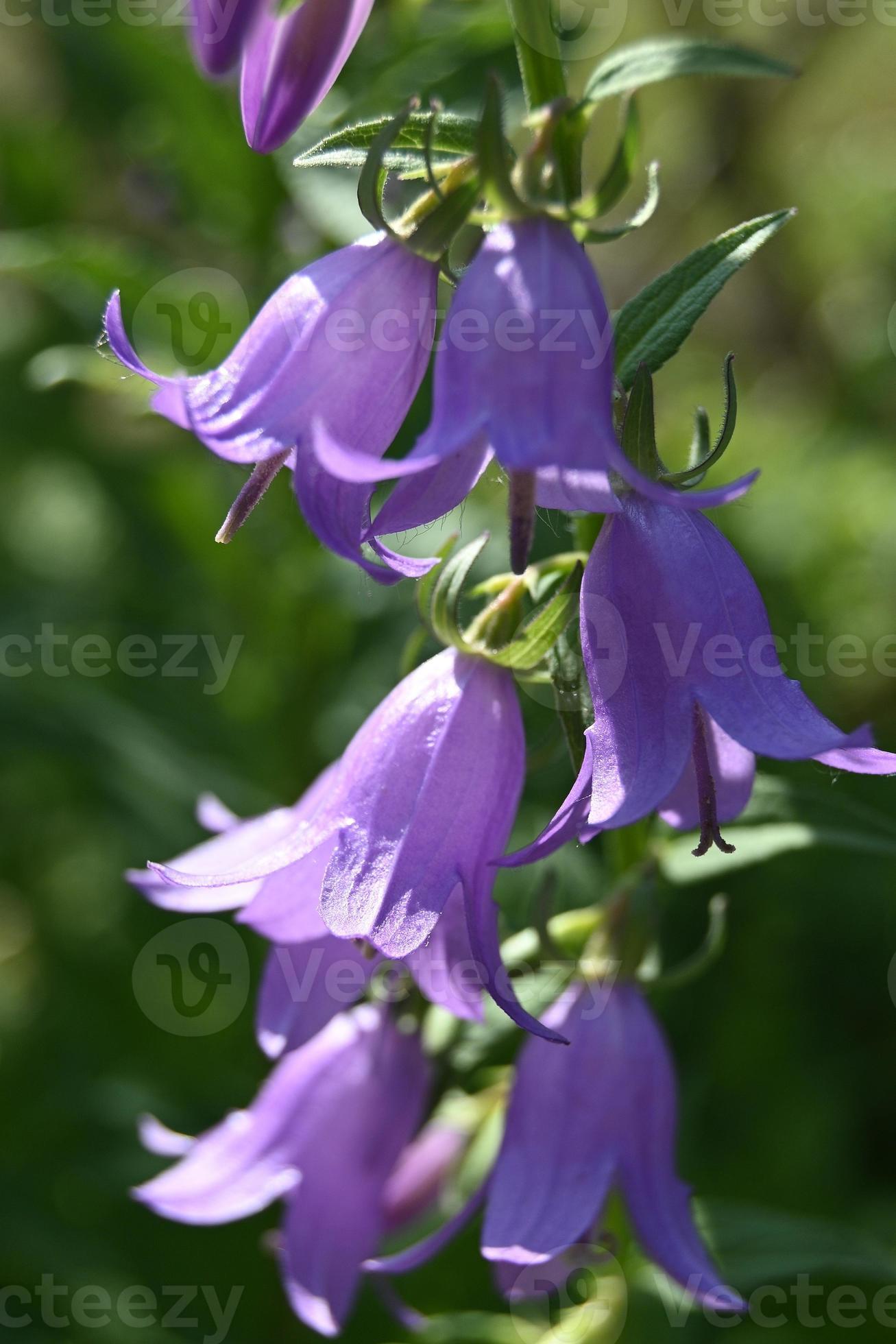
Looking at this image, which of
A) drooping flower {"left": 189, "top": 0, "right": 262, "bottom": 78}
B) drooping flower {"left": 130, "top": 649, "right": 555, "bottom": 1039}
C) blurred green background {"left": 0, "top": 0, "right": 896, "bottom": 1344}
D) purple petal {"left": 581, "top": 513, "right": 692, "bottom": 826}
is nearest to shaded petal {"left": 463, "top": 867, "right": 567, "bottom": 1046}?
drooping flower {"left": 130, "top": 649, "right": 555, "bottom": 1039}

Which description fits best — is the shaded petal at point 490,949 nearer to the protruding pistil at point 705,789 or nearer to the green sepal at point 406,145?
the protruding pistil at point 705,789

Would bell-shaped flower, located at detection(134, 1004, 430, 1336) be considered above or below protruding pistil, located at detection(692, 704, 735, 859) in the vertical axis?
below

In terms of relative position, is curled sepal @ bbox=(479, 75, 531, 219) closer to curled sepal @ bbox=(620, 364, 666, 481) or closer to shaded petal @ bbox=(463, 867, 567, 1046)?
curled sepal @ bbox=(620, 364, 666, 481)

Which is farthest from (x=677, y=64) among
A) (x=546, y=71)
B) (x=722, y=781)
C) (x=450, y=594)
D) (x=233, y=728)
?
(x=233, y=728)

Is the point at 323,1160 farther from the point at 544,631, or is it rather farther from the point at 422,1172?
the point at 544,631

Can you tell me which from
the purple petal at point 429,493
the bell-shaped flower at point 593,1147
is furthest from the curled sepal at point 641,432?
the bell-shaped flower at point 593,1147

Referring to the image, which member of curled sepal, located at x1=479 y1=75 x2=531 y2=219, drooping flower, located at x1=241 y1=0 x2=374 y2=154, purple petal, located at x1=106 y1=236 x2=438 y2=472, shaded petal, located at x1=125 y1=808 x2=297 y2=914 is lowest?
shaded petal, located at x1=125 y1=808 x2=297 y2=914

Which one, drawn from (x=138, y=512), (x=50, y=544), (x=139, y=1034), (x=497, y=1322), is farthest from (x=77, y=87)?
(x=497, y=1322)

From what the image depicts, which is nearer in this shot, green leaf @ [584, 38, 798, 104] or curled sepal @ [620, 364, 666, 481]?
curled sepal @ [620, 364, 666, 481]
